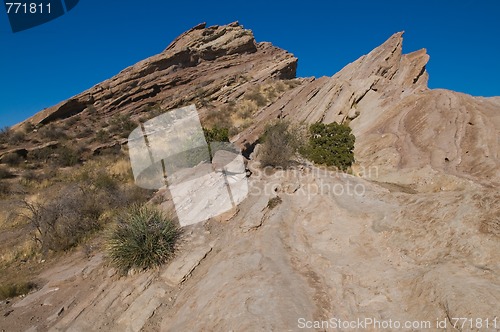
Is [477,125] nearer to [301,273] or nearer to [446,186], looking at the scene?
[446,186]

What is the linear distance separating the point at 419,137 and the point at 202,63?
2520 cm

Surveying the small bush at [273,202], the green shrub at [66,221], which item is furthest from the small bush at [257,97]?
the small bush at [273,202]

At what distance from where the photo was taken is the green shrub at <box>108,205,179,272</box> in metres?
7.16

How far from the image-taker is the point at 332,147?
1394 cm

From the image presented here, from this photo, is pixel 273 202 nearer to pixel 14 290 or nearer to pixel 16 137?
pixel 14 290

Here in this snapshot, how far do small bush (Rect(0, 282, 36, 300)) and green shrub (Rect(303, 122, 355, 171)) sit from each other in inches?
407

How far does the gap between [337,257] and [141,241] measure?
14.4 ft

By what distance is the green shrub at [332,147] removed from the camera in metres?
13.6

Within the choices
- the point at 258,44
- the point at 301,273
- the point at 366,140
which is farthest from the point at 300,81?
the point at 301,273

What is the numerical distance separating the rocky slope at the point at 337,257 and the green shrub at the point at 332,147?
708 mm

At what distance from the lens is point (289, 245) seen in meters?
6.59

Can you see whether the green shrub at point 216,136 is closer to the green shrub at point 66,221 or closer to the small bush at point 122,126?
the green shrub at point 66,221

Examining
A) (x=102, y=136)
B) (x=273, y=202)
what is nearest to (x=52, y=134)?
(x=102, y=136)

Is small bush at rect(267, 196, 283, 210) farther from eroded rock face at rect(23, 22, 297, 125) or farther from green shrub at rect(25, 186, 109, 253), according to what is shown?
eroded rock face at rect(23, 22, 297, 125)
